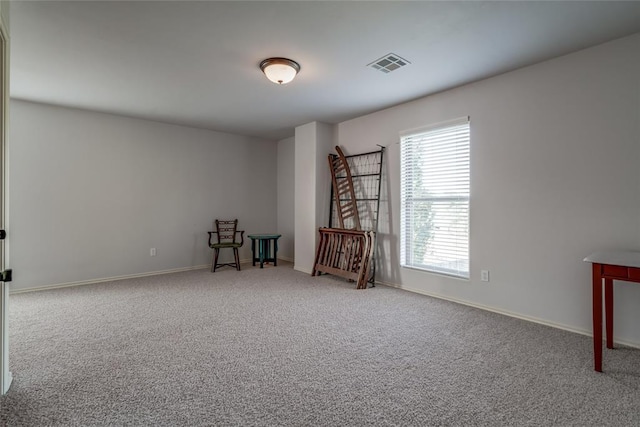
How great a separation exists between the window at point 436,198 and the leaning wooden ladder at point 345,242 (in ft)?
1.71

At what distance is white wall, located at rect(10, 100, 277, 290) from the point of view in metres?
4.01

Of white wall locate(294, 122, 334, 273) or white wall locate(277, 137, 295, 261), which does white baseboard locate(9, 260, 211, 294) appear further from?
white wall locate(294, 122, 334, 273)

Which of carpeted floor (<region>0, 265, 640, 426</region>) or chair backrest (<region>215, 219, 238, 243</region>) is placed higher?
chair backrest (<region>215, 219, 238, 243</region>)

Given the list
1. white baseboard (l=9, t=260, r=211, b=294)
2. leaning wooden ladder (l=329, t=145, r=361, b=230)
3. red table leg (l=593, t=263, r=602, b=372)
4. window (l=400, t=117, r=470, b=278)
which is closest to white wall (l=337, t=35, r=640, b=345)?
window (l=400, t=117, r=470, b=278)

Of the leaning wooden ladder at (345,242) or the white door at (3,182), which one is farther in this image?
the leaning wooden ladder at (345,242)

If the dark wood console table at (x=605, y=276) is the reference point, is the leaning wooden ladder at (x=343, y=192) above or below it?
above

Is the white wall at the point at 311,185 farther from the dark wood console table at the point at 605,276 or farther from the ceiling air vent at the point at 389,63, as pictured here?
the dark wood console table at the point at 605,276

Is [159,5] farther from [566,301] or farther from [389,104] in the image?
[566,301]

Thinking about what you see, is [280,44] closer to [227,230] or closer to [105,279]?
[227,230]

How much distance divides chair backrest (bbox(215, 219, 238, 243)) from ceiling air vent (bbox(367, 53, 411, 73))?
12.3ft

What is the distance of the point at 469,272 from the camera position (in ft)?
11.3

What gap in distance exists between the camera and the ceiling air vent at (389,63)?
2822mm

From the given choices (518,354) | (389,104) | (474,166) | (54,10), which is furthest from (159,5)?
(518,354)

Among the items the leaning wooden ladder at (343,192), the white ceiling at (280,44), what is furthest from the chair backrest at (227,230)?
the white ceiling at (280,44)
